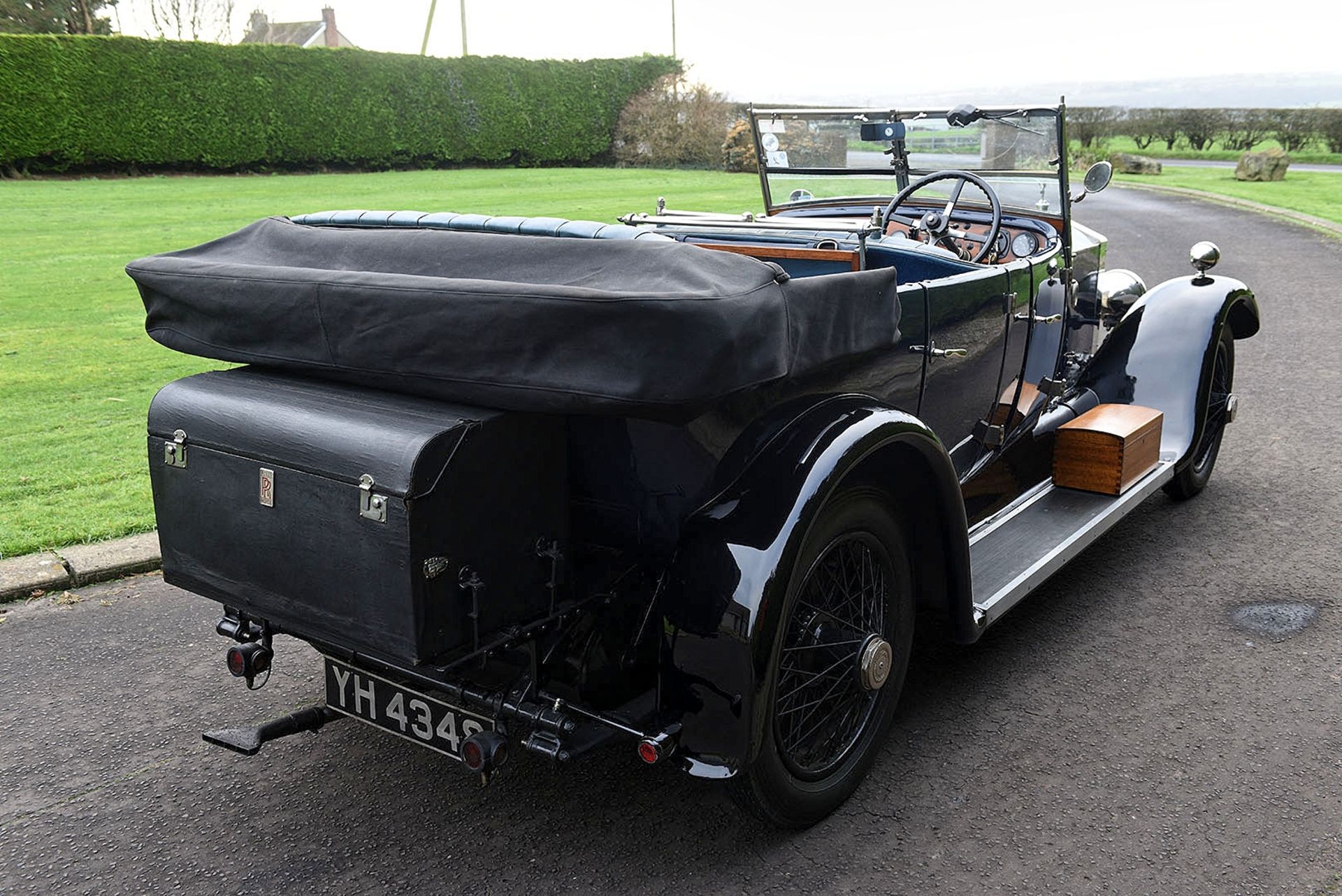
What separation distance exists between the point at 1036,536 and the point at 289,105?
24503mm

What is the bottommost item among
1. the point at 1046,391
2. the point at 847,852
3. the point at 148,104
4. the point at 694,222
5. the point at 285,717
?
the point at 847,852

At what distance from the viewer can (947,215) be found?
175 inches

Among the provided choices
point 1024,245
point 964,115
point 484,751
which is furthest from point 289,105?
point 484,751

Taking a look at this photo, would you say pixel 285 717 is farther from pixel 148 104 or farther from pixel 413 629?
pixel 148 104

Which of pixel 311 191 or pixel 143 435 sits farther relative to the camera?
pixel 311 191

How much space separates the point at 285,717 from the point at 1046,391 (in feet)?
10.2

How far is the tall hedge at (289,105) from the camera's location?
70.1 ft

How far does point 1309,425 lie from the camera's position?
6012 millimetres

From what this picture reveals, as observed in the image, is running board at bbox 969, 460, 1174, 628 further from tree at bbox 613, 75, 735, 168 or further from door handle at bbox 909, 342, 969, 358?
tree at bbox 613, 75, 735, 168

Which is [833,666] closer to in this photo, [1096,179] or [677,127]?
[1096,179]

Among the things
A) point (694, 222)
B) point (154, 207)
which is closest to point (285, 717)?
point (694, 222)

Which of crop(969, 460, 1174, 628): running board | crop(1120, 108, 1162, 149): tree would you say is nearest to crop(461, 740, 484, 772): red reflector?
crop(969, 460, 1174, 628): running board

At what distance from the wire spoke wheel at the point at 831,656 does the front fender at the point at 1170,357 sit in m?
2.31

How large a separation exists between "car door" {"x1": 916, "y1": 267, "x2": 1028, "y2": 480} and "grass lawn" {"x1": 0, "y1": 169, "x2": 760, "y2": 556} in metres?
3.27
